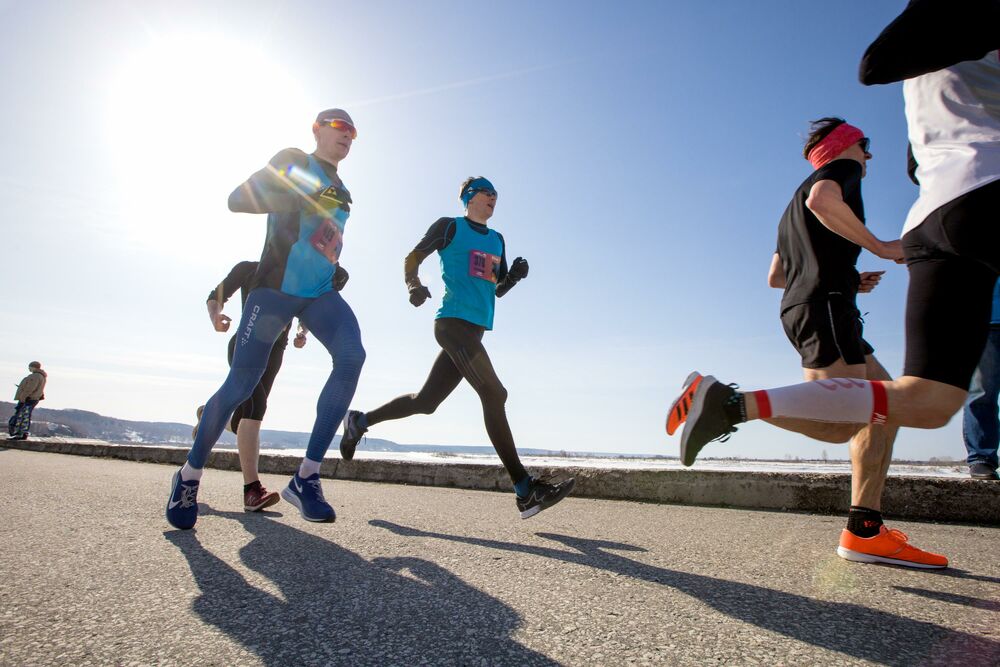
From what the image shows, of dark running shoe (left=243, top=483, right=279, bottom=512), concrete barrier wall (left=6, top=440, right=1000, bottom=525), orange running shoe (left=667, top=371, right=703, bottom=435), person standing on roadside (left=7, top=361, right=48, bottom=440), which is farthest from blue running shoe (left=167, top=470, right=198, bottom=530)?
person standing on roadside (left=7, top=361, right=48, bottom=440)

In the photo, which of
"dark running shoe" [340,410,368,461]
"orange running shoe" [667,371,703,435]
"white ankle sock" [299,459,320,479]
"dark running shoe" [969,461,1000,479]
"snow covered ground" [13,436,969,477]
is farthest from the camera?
"dark running shoe" [340,410,368,461]

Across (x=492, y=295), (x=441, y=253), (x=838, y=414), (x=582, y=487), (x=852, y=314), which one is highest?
(x=441, y=253)

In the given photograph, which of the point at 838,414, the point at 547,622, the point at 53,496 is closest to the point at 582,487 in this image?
the point at 838,414

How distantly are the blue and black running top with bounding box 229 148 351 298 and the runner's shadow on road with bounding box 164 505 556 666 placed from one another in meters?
1.50

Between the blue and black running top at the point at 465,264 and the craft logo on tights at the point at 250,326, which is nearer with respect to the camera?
the craft logo on tights at the point at 250,326

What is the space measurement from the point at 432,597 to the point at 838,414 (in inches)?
54.2

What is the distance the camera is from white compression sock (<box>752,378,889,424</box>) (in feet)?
5.67

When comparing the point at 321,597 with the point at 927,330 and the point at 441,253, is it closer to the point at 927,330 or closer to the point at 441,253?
the point at 927,330

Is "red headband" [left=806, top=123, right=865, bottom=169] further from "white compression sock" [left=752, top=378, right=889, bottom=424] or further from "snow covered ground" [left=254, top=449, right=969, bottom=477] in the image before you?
"snow covered ground" [left=254, top=449, right=969, bottom=477]

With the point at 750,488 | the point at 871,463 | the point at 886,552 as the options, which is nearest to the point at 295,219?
the point at 871,463

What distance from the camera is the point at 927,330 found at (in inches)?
66.6

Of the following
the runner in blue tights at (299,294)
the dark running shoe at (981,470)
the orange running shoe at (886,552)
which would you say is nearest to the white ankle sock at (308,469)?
the runner in blue tights at (299,294)

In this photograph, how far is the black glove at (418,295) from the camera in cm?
395

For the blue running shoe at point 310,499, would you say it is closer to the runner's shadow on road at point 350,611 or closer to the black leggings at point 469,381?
the runner's shadow on road at point 350,611
